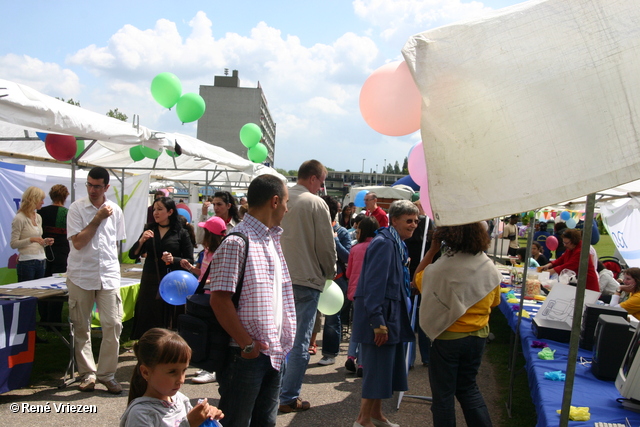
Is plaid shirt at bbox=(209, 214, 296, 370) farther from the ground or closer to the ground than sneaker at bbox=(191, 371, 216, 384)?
farther from the ground

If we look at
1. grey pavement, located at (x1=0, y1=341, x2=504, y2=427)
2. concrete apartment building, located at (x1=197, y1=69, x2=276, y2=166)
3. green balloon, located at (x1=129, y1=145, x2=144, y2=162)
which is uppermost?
concrete apartment building, located at (x1=197, y1=69, x2=276, y2=166)

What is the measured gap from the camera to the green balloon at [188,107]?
7.64 meters

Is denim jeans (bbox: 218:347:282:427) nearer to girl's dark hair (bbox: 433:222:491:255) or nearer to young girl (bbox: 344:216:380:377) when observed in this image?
girl's dark hair (bbox: 433:222:491:255)

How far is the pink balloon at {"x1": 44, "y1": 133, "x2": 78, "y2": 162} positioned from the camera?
18.3 feet

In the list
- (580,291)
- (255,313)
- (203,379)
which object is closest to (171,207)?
(203,379)

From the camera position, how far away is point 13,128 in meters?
5.79

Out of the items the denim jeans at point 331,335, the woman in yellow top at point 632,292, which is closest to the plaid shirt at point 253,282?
the denim jeans at point 331,335

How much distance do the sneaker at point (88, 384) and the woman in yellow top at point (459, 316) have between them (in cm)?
304

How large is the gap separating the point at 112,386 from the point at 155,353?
2864 millimetres

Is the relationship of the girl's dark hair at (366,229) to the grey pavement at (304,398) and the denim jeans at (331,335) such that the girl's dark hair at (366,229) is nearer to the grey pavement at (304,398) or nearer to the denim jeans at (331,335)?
the denim jeans at (331,335)

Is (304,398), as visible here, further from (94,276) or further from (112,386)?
(94,276)

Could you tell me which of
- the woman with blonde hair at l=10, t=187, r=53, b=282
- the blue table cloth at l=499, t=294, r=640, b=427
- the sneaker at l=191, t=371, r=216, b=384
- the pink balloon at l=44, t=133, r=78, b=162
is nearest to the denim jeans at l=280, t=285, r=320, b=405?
the sneaker at l=191, t=371, r=216, b=384

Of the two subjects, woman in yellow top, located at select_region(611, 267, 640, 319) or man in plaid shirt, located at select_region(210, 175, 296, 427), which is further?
woman in yellow top, located at select_region(611, 267, 640, 319)

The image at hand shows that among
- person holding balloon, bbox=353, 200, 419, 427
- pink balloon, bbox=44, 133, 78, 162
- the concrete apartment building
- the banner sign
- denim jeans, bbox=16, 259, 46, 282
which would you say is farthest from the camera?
the concrete apartment building
